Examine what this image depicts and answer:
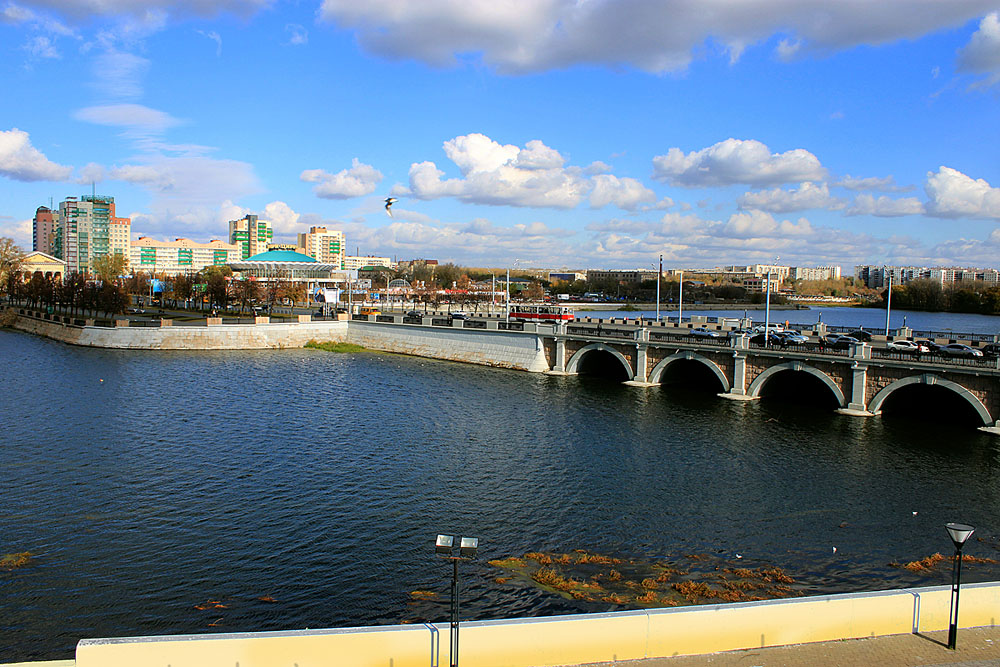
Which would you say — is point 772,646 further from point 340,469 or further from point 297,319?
point 297,319

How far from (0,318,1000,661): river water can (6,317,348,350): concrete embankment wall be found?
2324cm

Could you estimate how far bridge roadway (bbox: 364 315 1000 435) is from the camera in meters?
Result: 39.6

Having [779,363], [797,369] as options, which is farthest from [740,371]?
[797,369]

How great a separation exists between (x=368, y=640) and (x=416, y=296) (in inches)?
5149

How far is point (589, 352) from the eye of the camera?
6228 cm

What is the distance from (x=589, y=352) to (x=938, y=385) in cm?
2765

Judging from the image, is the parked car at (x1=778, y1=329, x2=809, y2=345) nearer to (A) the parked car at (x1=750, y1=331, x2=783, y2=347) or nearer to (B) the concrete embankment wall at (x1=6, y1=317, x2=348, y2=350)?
(A) the parked car at (x1=750, y1=331, x2=783, y2=347)

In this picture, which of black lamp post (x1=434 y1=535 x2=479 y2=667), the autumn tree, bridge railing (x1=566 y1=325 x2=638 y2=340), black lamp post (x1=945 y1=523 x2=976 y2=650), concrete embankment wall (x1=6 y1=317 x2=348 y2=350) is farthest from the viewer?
the autumn tree

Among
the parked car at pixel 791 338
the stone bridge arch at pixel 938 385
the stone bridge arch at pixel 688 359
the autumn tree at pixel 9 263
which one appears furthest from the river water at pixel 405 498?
the autumn tree at pixel 9 263

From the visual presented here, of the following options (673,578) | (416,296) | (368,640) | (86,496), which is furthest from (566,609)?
(416,296)

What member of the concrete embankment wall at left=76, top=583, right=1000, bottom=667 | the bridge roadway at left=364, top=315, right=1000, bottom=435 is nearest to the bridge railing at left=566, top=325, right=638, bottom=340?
the bridge roadway at left=364, top=315, right=1000, bottom=435

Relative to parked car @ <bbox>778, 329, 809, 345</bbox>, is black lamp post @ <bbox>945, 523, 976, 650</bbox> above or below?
below

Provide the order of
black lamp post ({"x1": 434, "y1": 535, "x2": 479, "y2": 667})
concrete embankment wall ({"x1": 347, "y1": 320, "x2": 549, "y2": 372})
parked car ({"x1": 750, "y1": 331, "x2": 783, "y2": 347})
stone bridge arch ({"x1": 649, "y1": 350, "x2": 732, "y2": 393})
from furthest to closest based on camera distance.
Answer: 1. concrete embankment wall ({"x1": 347, "y1": 320, "x2": 549, "y2": 372})
2. stone bridge arch ({"x1": 649, "y1": 350, "x2": 732, "y2": 393})
3. parked car ({"x1": 750, "y1": 331, "x2": 783, "y2": 347})
4. black lamp post ({"x1": 434, "y1": 535, "x2": 479, "y2": 667})

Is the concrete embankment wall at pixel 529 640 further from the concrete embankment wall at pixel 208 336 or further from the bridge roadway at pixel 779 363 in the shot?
the concrete embankment wall at pixel 208 336
